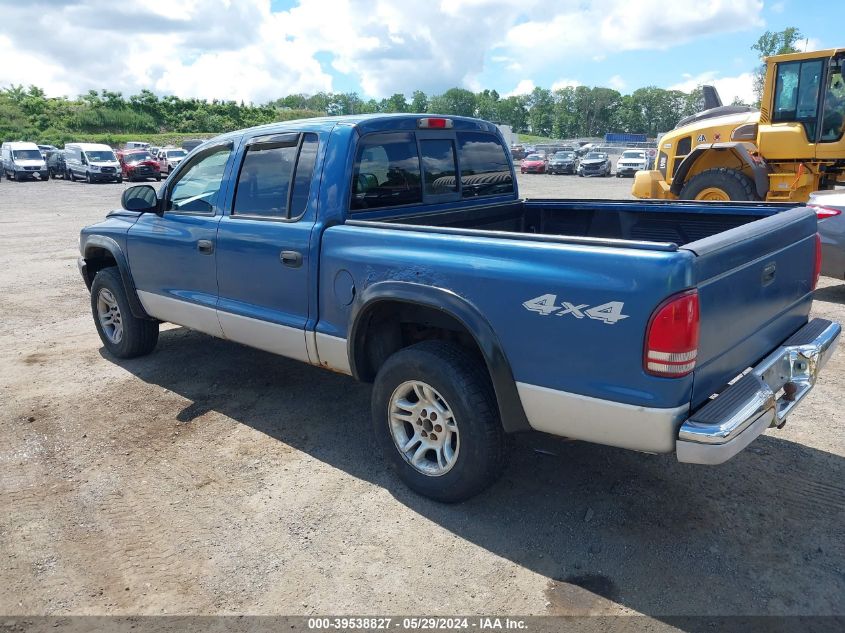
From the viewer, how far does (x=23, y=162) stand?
117ft

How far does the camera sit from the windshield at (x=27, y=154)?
35.8 metres

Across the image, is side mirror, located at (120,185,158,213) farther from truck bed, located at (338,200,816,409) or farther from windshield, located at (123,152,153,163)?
windshield, located at (123,152,153,163)

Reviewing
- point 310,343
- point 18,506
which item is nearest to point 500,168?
point 310,343

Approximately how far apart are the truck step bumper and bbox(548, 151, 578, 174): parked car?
39.4 meters

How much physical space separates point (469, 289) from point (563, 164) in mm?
40517

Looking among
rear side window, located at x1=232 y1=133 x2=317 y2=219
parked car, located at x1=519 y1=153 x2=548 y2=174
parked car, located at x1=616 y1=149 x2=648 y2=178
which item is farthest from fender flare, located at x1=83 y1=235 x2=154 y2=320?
parked car, located at x1=519 y1=153 x2=548 y2=174

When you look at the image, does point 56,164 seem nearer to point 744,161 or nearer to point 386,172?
point 744,161

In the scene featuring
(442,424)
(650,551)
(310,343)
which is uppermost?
(310,343)

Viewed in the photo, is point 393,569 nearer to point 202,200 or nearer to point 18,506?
point 18,506

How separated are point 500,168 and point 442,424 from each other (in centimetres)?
247

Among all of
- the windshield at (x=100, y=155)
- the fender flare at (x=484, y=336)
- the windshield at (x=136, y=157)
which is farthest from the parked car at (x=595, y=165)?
the fender flare at (x=484, y=336)

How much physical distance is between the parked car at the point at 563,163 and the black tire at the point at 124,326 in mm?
38492

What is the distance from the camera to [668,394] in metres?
2.67

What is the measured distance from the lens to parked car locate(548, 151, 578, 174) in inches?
1633
